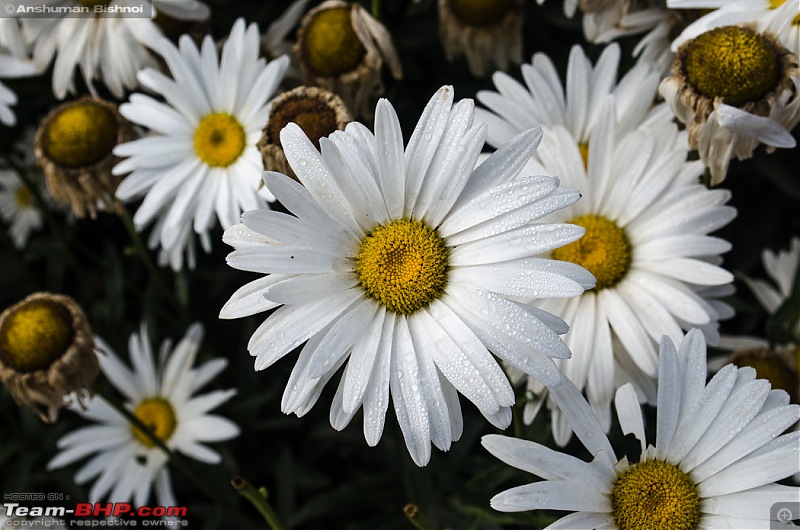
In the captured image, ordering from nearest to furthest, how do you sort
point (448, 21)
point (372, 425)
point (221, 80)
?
point (372, 425) < point (221, 80) < point (448, 21)

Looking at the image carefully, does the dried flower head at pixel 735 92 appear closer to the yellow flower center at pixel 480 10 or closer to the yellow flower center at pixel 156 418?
the yellow flower center at pixel 480 10

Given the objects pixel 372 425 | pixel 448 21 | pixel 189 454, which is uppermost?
pixel 448 21

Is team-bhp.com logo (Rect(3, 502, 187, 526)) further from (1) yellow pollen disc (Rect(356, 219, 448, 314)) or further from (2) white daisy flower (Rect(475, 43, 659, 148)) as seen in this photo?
(2) white daisy flower (Rect(475, 43, 659, 148))

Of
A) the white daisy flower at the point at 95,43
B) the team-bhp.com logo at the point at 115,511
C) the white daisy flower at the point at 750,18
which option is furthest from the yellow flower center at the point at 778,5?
the team-bhp.com logo at the point at 115,511

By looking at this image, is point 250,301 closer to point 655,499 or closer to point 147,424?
point 655,499

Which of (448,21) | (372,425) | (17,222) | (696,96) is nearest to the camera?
(372,425)

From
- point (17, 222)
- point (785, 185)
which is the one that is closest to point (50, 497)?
point (17, 222)

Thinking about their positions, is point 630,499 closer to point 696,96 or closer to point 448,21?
point 696,96
